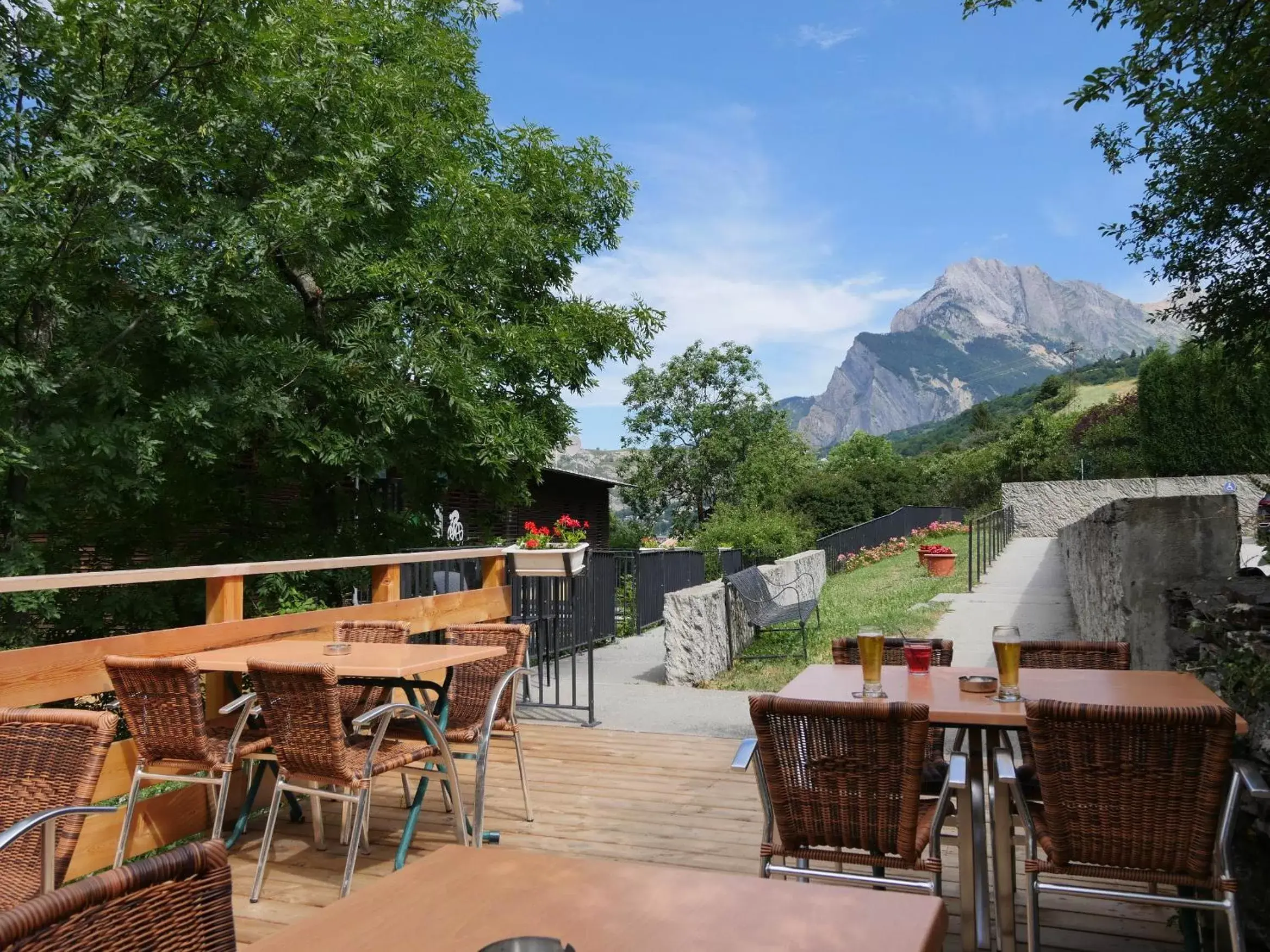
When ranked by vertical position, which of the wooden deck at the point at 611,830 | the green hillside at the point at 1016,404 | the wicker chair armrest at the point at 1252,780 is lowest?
the wooden deck at the point at 611,830

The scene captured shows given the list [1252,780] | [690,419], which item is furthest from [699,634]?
[690,419]

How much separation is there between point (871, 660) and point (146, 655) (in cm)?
315

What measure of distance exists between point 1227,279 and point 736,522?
10461 millimetres

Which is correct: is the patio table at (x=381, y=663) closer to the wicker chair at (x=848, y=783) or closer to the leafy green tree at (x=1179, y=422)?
the wicker chair at (x=848, y=783)

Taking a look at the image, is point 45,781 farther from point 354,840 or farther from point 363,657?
point 363,657

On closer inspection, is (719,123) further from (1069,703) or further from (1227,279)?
(1069,703)

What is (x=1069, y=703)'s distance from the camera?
2314 millimetres

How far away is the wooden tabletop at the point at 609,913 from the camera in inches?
46.9

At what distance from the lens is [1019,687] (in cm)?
299

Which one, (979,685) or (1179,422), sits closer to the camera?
(979,685)

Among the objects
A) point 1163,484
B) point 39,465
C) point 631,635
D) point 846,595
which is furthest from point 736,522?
point 1163,484

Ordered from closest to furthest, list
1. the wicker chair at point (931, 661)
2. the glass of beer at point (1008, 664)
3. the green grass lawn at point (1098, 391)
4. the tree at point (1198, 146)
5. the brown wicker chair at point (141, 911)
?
1. the brown wicker chair at point (141, 911)
2. the glass of beer at point (1008, 664)
3. the wicker chair at point (931, 661)
4. the tree at point (1198, 146)
5. the green grass lawn at point (1098, 391)

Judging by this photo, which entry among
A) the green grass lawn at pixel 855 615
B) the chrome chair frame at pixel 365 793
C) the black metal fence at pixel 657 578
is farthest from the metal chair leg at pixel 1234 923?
the black metal fence at pixel 657 578

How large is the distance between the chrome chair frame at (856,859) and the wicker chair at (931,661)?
0.30m
